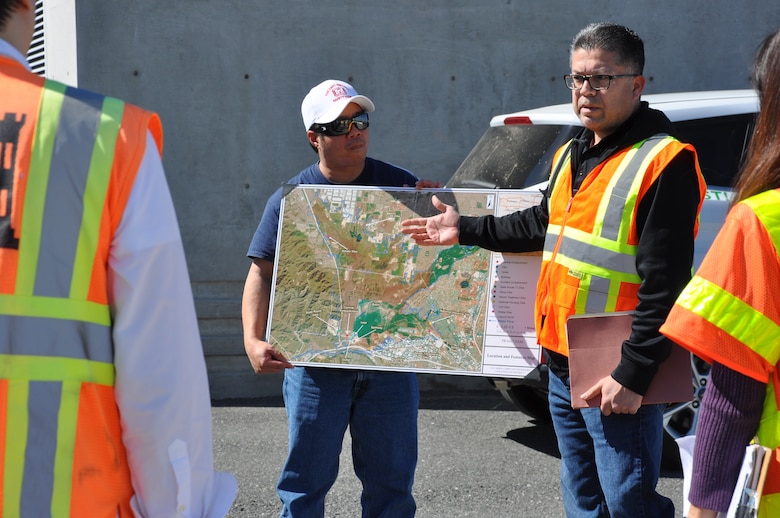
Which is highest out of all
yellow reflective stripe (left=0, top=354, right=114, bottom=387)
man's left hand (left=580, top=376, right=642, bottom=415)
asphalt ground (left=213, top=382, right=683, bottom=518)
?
yellow reflective stripe (left=0, top=354, right=114, bottom=387)

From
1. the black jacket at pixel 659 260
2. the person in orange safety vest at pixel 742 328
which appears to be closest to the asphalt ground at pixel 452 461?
the black jacket at pixel 659 260

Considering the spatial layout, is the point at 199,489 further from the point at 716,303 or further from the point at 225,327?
the point at 225,327

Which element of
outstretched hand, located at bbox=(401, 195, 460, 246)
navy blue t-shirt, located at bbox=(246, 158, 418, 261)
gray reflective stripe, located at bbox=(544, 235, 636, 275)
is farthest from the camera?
navy blue t-shirt, located at bbox=(246, 158, 418, 261)

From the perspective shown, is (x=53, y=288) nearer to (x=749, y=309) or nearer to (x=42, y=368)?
(x=42, y=368)

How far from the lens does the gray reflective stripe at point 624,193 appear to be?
305 cm

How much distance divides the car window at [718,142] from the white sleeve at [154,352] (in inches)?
177

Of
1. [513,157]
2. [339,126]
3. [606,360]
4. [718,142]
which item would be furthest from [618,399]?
[718,142]

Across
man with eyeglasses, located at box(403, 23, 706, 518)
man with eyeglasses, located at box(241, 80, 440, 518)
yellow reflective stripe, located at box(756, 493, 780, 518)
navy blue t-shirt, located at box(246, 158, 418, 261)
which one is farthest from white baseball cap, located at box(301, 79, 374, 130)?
yellow reflective stripe, located at box(756, 493, 780, 518)

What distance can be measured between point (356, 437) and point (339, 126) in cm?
125

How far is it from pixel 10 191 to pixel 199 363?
491 mm

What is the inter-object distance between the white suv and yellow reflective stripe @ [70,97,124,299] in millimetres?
3852

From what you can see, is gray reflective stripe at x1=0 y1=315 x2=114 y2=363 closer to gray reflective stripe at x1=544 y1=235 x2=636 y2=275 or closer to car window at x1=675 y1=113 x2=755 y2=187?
gray reflective stripe at x1=544 y1=235 x2=636 y2=275

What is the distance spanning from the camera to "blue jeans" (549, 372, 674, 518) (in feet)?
10.1

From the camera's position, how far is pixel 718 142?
5.82m
